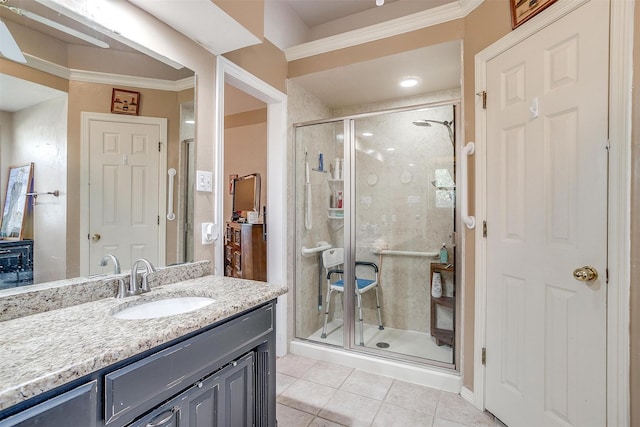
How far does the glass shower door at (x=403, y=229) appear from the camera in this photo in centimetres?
249

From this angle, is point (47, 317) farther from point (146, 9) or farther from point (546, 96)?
point (546, 96)

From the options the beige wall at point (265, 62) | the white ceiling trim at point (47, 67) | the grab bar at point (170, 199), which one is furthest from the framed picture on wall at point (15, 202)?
the beige wall at point (265, 62)

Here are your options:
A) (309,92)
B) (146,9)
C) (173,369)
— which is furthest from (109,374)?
(309,92)

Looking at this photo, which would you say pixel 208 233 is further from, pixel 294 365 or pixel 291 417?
pixel 294 365

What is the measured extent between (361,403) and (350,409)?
0.10 meters

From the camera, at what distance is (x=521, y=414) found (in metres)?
1.66

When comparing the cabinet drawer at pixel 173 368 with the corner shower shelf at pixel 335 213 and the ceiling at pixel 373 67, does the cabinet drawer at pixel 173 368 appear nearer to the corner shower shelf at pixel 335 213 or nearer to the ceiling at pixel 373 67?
the corner shower shelf at pixel 335 213

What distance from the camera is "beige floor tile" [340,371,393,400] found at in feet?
6.90

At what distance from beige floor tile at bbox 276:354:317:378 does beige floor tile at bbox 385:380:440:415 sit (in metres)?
0.68

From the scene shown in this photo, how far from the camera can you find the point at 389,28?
2260 millimetres

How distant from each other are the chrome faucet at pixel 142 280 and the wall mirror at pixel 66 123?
9 cm

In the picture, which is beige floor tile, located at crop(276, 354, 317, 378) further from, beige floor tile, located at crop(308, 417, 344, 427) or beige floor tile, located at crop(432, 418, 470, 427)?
beige floor tile, located at crop(432, 418, 470, 427)

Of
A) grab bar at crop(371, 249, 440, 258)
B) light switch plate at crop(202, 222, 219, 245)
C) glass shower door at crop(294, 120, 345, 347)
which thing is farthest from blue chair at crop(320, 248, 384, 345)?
light switch plate at crop(202, 222, 219, 245)

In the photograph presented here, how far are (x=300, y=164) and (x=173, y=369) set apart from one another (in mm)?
2104
